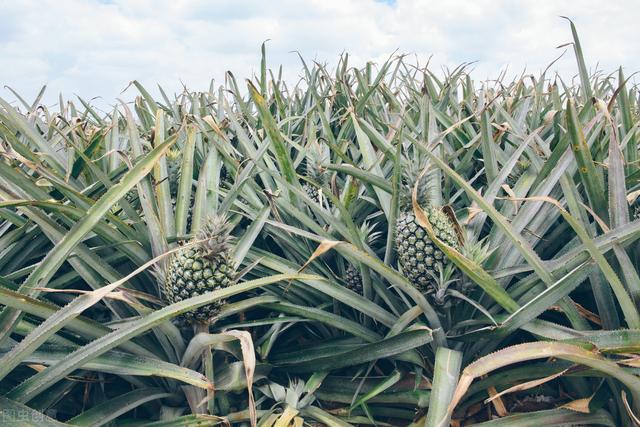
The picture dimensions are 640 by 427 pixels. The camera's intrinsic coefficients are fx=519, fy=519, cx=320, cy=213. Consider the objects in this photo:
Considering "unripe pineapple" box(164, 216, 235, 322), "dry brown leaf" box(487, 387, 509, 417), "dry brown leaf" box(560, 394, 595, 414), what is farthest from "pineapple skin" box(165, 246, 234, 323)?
"dry brown leaf" box(560, 394, 595, 414)

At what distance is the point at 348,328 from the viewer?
1.35m

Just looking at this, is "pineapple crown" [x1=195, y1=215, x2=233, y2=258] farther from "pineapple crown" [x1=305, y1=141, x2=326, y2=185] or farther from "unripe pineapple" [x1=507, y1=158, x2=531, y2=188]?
"unripe pineapple" [x1=507, y1=158, x2=531, y2=188]

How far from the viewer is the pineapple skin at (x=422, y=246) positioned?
126cm

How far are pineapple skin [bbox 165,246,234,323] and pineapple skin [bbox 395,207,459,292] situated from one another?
17.0 inches

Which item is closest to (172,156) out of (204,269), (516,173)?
(204,269)

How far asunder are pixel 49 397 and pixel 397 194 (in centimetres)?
98

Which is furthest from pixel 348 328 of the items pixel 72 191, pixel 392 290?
pixel 72 191

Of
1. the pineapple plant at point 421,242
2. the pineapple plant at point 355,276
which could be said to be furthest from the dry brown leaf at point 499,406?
the pineapple plant at point 355,276

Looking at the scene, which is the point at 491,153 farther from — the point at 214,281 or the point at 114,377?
the point at 114,377

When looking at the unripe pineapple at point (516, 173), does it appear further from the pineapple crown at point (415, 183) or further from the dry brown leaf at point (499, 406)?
the dry brown leaf at point (499, 406)

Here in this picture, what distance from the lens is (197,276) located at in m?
1.20

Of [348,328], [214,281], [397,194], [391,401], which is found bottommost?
[391,401]

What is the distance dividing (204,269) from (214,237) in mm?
84

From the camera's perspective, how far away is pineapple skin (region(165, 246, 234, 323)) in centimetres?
120
